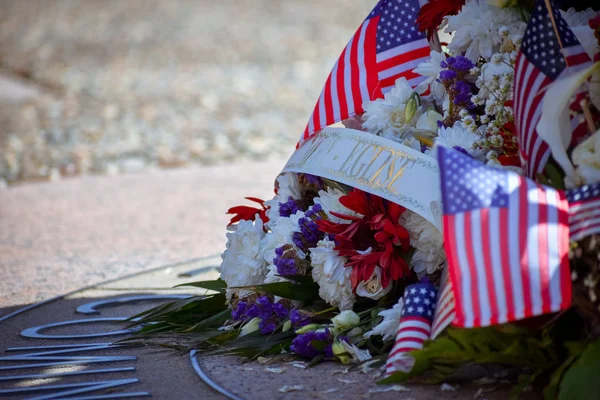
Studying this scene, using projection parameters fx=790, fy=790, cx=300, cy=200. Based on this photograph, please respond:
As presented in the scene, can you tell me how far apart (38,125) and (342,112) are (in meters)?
8.43

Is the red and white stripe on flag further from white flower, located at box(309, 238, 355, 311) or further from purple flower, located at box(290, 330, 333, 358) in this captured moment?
purple flower, located at box(290, 330, 333, 358)

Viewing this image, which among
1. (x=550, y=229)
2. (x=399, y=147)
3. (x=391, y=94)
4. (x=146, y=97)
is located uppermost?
(x=146, y=97)

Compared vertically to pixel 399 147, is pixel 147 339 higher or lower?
lower

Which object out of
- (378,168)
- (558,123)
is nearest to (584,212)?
(558,123)

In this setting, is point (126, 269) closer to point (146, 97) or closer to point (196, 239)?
point (196, 239)

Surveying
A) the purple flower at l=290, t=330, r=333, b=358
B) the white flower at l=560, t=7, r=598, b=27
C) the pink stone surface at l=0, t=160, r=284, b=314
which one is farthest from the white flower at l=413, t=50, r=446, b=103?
the pink stone surface at l=0, t=160, r=284, b=314

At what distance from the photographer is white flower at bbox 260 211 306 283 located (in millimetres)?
2992

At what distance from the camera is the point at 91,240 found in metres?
5.57

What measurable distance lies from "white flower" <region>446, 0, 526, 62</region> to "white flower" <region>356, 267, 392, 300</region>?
3.00ft

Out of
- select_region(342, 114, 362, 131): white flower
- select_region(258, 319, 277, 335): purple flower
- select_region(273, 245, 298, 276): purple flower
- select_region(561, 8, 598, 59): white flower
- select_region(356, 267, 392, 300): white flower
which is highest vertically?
select_region(561, 8, 598, 59): white flower

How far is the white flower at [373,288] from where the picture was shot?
9.05ft

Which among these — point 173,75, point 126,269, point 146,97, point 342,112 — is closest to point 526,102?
point 342,112

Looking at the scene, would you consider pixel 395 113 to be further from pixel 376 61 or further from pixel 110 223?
pixel 110 223

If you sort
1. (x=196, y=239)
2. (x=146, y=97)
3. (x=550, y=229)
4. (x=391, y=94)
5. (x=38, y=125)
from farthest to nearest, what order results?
(x=146, y=97), (x=38, y=125), (x=196, y=239), (x=391, y=94), (x=550, y=229)
